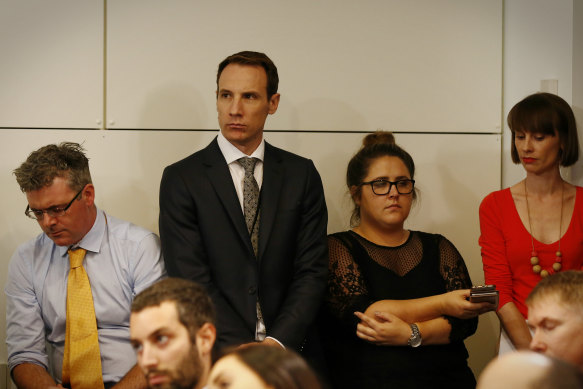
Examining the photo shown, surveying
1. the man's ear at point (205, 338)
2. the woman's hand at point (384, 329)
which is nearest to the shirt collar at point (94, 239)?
the woman's hand at point (384, 329)

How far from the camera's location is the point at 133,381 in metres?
2.57

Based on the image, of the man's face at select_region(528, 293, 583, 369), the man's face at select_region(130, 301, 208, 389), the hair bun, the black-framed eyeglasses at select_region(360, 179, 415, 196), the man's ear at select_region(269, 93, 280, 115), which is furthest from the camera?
the hair bun

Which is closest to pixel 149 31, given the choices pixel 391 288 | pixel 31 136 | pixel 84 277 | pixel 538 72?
pixel 31 136

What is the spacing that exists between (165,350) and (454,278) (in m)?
1.88

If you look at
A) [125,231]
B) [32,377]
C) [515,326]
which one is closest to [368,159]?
[515,326]

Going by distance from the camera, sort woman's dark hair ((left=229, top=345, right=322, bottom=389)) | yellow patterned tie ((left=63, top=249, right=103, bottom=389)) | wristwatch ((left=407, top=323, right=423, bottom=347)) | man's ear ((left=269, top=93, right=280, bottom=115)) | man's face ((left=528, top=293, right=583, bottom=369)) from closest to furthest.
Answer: woman's dark hair ((left=229, top=345, right=322, bottom=389)) → man's face ((left=528, top=293, right=583, bottom=369)) → yellow patterned tie ((left=63, top=249, right=103, bottom=389)) → wristwatch ((left=407, top=323, right=423, bottom=347)) → man's ear ((left=269, top=93, right=280, bottom=115))

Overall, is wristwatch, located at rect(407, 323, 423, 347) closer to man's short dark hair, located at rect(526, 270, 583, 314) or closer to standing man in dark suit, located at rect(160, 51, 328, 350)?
standing man in dark suit, located at rect(160, 51, 328, 350)

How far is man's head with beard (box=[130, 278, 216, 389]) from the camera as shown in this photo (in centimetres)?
143

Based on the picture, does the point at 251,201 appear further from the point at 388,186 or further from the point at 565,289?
the point at 565,289

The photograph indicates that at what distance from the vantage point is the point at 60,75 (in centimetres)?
355

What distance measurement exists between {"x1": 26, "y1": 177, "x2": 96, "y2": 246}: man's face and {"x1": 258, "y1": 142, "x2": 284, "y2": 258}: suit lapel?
0.71 metres

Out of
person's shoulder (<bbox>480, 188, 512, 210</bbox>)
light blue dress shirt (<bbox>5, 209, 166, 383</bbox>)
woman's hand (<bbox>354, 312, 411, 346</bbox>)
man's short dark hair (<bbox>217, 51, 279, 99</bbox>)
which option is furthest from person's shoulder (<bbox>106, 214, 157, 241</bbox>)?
person's shoulder (<bbox>480, 188, 512, 210</bbox>)

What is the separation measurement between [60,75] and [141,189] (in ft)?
2.38

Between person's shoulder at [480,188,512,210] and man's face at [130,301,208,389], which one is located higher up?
person's shoulder at [480,188,512,210]
